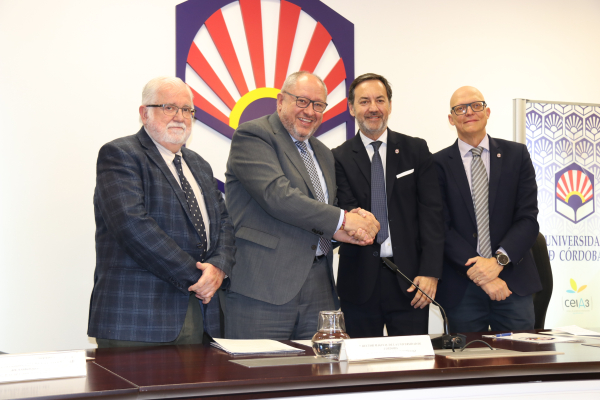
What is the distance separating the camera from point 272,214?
2.47m

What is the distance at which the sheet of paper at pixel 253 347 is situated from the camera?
65.2 inches

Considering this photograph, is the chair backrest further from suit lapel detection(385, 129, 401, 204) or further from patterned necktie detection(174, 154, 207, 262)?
patterned necktie detection(174, 154, 207, 262)

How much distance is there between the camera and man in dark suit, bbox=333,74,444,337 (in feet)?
8.82

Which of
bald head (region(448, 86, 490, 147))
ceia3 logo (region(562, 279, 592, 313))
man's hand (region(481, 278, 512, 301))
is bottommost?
ceia3 logo (region(562, 279, 592, 313))

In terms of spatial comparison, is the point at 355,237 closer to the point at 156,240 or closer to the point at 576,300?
the point at 156,240

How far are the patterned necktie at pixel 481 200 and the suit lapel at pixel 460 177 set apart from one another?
0.04 m

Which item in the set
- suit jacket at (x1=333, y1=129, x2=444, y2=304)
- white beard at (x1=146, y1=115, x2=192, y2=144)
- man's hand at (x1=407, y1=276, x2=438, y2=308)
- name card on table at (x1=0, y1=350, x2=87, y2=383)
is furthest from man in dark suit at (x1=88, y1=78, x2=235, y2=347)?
man's hand at (x1=407, y1=276, x2=438, y2=308)

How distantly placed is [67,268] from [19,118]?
3.08ft

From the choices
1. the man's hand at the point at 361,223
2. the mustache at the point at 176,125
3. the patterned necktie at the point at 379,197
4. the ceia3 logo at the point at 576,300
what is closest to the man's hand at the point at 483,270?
the patterned necktie at the point at 379,197

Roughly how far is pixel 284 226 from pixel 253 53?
174cm

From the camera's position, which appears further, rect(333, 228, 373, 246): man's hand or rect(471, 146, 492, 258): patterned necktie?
rect(471, 146, 492, 258): patterned necktie

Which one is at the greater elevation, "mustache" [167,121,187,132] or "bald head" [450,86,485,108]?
"bald head" [450,86,485,108]

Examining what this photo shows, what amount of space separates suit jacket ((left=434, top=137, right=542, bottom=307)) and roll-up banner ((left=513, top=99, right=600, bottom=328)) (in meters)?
1.60

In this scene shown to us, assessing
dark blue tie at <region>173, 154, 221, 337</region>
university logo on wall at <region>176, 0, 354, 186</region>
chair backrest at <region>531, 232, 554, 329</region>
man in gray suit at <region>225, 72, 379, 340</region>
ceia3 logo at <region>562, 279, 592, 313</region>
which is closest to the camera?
dark blue tie at <region>173, 154, 221, 337</region>
